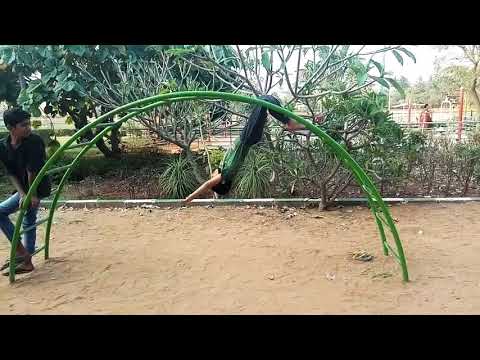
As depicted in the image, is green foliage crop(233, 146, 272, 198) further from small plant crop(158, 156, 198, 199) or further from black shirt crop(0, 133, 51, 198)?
black shirt crop(0, 133, 51, 198)

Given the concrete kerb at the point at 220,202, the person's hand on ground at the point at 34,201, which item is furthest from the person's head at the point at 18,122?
the concrete kerb at the point at 220,202

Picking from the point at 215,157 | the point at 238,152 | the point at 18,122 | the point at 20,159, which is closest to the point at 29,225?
the point at 20,159

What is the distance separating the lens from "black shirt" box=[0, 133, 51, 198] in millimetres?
3484

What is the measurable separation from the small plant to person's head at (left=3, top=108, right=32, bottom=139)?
3113 mm

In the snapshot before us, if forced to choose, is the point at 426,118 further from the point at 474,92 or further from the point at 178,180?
the point at 178,180

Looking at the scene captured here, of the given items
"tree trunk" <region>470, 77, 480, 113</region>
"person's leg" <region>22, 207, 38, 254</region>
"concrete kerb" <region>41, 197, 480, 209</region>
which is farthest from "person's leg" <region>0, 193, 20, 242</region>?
"tree trunk" <region>470, 77, 480, 113</region>

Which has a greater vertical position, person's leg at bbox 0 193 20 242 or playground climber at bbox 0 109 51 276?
playground climber at bbox 0 109 51 276

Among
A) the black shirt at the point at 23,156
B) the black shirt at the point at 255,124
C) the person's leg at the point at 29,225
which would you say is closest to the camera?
the black shirt at the point at 255,124

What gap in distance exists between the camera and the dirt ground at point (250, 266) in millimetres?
3086

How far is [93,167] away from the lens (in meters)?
8.14

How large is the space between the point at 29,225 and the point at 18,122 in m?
0.99

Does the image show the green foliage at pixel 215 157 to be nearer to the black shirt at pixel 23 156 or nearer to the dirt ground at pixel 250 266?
the dirt ground at pixel 250 266

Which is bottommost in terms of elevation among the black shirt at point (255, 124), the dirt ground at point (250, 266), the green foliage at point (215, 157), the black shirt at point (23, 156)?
the dirt ground at point (250, 266)

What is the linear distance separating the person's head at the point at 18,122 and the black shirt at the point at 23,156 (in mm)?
62
